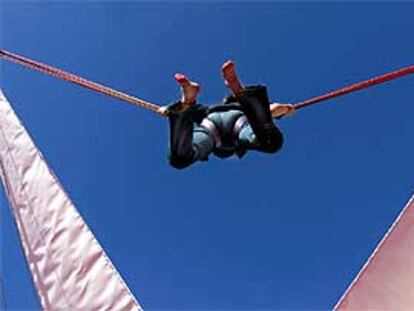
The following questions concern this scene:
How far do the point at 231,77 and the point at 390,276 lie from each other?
195cm

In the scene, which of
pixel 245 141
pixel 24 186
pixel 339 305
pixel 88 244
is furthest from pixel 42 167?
pixel 245 141

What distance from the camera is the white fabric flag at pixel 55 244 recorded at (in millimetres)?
2145

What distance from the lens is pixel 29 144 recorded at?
9.57ft

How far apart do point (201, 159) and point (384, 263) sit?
2.22 m

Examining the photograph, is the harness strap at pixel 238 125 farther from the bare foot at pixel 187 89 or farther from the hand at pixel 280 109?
the bare foot at pixel 187 89

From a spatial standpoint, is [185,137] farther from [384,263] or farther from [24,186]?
[384,263]

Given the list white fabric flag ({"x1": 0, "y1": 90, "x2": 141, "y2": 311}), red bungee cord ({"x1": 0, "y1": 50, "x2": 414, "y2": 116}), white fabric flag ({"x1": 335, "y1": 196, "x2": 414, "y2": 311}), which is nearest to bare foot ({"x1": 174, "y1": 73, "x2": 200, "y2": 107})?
red bungee cord ({"x1": 0, "y1": 50, "x2": 414, "y2": 116})

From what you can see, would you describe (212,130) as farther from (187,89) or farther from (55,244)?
(55,244)

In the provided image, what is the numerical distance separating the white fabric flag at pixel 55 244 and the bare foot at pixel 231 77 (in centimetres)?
149

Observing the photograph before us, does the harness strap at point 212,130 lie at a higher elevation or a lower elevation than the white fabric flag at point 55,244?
higher

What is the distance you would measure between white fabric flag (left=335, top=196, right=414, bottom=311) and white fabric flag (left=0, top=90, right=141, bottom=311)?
89 centimetres

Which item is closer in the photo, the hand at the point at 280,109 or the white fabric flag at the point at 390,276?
the white fabric flag at the point at 390,276

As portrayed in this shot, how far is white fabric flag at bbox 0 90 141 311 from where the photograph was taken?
2145 millimetres

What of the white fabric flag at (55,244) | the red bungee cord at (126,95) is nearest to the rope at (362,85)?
the red bungee cord at (126,95)
